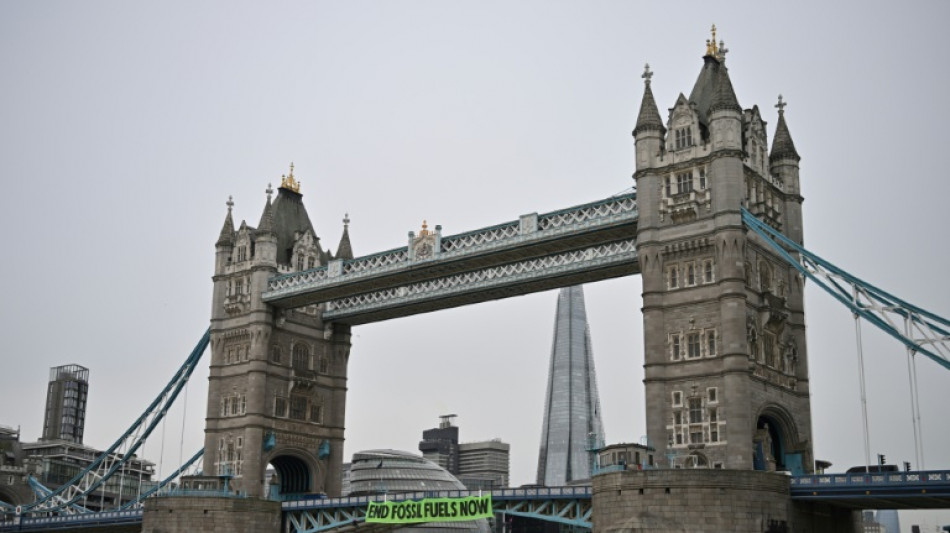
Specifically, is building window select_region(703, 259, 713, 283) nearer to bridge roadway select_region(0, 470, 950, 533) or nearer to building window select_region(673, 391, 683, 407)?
building window select_region(673, 391, 683, 407)

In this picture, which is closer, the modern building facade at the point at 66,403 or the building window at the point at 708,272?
the building window at the point at 708,272

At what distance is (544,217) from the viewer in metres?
66.9

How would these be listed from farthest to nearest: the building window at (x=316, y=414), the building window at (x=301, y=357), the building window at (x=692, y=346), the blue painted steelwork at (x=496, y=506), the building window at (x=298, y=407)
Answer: the building window at (x=316, y=414)
the building window at (x=301, y=357)
the building window at (x=298, y=407)
the blue painted steelwork at (x=496, y=506)
the building window at (x=692, y=346)

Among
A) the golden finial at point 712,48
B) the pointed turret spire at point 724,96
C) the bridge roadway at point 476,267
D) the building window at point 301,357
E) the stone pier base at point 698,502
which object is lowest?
the stone pier base at point 698,502

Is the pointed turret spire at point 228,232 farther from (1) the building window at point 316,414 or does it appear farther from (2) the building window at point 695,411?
→ (2) the building window at point 695,411

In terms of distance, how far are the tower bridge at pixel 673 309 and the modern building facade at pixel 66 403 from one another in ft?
356

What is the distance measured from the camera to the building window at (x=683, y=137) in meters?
60.0

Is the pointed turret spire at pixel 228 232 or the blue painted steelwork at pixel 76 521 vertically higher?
the pointed turret spire at pixel 228 232

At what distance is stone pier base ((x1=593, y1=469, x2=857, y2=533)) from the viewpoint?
164 ft

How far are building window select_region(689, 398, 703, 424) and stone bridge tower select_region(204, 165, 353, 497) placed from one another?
1326 inches

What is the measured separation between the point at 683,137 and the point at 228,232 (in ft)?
131

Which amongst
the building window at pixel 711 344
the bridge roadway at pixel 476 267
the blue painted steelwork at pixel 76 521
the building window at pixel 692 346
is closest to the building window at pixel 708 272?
the building window at pixel 711 344

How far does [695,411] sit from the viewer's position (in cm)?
5662

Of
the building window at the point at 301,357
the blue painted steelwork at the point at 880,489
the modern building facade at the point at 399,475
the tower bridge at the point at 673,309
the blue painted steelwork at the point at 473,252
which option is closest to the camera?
the blue painted steelwork at the point at 880,489
